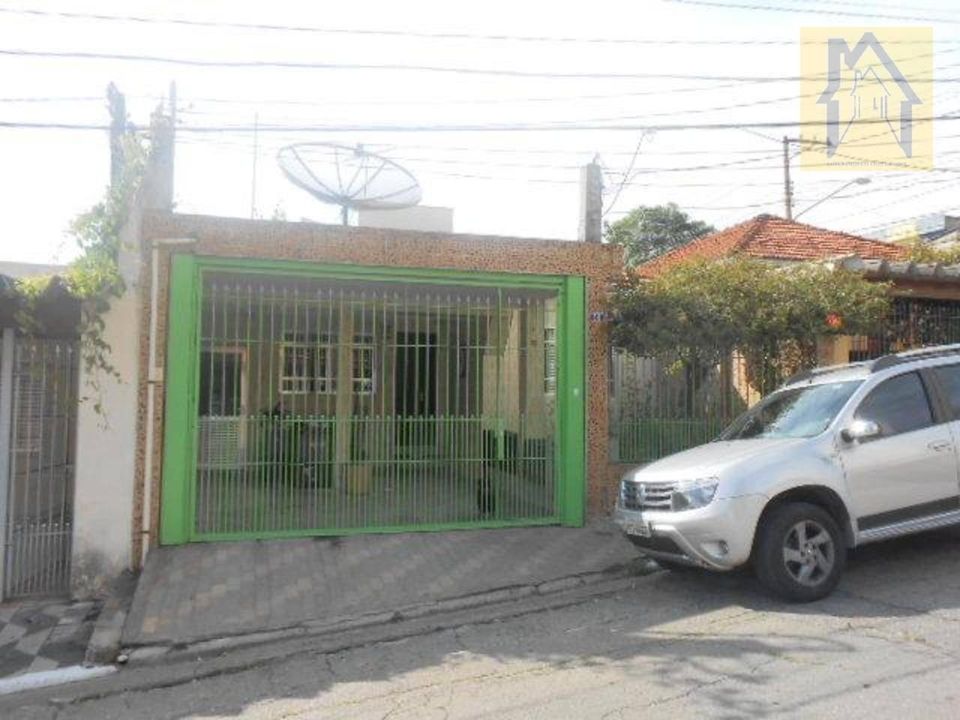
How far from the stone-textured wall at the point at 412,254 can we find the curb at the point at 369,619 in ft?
6.31

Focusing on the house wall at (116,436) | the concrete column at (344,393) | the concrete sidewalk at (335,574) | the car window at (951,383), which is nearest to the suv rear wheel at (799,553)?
the car window at (951,383)

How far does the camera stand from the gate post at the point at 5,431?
7102 millimetres

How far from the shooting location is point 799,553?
606 cm

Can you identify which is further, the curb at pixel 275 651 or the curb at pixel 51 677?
the curb at pixel 51 677

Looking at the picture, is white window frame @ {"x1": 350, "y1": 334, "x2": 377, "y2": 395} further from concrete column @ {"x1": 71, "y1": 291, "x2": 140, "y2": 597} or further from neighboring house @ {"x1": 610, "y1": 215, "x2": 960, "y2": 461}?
neighboring house @ {"x1": 610, "y1": 215, "x2": 960, "y2": 461}

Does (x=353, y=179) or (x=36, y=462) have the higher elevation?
(x=353, y=179)

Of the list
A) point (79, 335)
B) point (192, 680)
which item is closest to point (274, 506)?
point (79, 335)

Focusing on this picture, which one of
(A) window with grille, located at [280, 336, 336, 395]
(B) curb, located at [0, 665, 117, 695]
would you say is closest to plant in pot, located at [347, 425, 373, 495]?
(A) window with grille, located at [280, 336, 336, 395]

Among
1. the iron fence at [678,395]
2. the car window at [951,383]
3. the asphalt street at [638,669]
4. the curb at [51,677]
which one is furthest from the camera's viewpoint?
the iron fence at [678,395]

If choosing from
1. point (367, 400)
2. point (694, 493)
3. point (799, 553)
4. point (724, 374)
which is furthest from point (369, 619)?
point (724, 374)

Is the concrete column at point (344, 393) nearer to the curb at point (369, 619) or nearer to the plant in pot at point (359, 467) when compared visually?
the plant in pot at point (359, 467)

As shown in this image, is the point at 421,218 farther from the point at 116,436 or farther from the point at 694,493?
the point at 694,493

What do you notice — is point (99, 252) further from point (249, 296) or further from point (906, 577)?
point (906, 577)

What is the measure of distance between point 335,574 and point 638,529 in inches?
110
